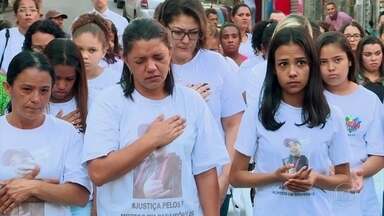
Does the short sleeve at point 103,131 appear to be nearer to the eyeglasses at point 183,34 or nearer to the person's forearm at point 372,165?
the eyeglasses at point 183,34

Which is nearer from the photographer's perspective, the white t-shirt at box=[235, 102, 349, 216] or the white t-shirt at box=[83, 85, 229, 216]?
the white t-shirt at box=[83, 85, 229, 216]

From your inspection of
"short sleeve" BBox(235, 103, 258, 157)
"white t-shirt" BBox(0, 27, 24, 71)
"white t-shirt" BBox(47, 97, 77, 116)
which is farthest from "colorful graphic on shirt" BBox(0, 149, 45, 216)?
"white t-shirt" BBox(0, 27, 24, 71)

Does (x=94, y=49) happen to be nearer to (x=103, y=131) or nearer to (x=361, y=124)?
(x=361, y=124)

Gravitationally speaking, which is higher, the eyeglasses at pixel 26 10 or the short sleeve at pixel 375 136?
the eyeglasses at pixel 26 10

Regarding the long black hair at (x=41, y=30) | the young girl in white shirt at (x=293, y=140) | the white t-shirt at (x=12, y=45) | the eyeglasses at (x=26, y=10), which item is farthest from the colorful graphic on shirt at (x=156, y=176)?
the eyeglasses at (x=26, y=10)

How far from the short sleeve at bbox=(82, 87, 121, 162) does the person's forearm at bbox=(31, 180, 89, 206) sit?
30 cm

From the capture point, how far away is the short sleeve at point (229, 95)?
17.2 feet

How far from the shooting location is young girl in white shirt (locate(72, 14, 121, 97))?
18.2ft

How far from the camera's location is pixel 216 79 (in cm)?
519

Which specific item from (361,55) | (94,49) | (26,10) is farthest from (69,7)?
(94,49)

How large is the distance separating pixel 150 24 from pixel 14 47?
13.5ft

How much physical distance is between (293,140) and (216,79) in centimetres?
103

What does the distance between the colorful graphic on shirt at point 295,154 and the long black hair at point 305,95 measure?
10cm

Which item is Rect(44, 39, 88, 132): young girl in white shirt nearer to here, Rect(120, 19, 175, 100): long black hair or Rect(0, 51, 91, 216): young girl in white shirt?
Rect(0, 51, 91, 216): young girl in white shirt
